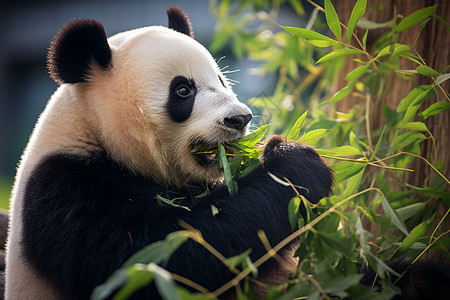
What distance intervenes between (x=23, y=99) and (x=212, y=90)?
9510mm

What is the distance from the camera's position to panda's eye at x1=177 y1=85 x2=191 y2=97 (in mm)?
1995

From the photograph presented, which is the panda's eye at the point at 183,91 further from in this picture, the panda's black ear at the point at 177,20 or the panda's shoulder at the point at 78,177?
the panda's black ear at the point at 177,20

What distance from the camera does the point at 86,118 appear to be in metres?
1.91

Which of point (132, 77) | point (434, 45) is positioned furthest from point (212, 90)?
point (434, 45)

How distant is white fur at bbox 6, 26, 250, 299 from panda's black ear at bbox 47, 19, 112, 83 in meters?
0.06

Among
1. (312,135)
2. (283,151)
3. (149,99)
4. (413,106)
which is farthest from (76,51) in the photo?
(413,106)

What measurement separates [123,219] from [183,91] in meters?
0.63

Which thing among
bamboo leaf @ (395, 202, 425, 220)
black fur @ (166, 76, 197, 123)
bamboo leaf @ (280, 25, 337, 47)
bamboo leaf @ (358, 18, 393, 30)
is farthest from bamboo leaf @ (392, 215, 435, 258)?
bamboo leaf @ (358, 18, 393, 30)

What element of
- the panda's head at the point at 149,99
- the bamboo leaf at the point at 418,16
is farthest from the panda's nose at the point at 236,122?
the bamboo leaf at the point at 418,16

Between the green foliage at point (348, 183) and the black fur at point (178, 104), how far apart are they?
0.75 ft

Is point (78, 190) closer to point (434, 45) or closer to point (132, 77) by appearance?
point (132, 77)

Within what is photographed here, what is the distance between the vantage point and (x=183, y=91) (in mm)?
1998

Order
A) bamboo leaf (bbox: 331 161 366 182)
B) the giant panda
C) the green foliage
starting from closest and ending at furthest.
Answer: the green foliage
the giant panda
bamboo leaf (bbox: 331 161 366 182)

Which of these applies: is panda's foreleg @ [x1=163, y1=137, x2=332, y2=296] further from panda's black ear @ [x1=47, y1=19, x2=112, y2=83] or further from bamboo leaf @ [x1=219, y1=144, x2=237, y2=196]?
panda's black ear @ [x1=47, y1=19, x2=112, y2=83]
